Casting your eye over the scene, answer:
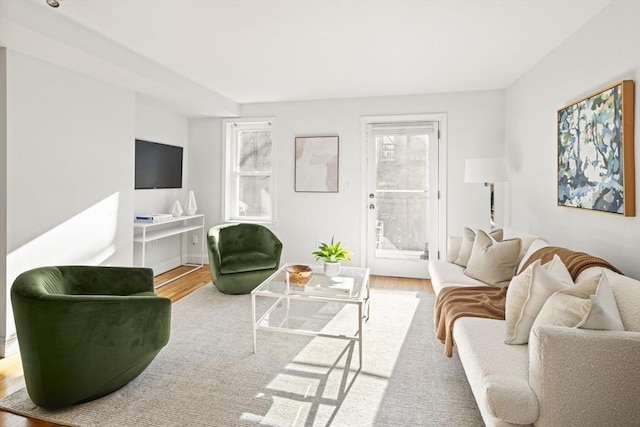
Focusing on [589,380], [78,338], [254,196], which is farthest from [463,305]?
[254,196]

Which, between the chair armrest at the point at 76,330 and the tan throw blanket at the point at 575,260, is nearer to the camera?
the chair armrest at the point at 76,330

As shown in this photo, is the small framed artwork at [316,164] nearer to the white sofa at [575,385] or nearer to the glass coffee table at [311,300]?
the glass coffee table at [311,300]

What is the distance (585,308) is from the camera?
1.43 m

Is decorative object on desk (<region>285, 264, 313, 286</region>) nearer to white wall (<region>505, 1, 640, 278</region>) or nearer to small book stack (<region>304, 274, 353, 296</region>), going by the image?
small book stack (<region>304, 274, 353, 296</region>)

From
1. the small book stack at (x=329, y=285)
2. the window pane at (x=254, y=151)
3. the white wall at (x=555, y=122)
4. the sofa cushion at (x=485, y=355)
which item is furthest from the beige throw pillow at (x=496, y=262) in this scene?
the window pane at (x=254, y=151)

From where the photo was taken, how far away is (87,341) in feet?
5.96

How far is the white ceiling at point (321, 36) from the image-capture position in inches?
92.0

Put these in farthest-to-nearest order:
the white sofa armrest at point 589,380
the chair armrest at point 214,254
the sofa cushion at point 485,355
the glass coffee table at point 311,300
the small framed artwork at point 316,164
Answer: the small framed artwork at point 316,164 → the chair armrest at point 214,254 → the glass coffee table at point 311,300 → the sofa cushion at point 485,355 → the white sofa armrest at point 589,380

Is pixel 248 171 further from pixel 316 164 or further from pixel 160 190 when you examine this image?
pixel 160 190

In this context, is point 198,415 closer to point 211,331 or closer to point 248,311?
point 211,331

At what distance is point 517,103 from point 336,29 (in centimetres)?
242

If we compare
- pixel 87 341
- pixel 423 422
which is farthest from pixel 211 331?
pixel 423 422

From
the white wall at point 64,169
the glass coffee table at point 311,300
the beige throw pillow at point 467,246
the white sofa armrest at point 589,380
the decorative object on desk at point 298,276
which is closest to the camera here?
the white sofa armrest at point 589,380

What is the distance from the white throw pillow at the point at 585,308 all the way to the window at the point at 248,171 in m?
3.99
